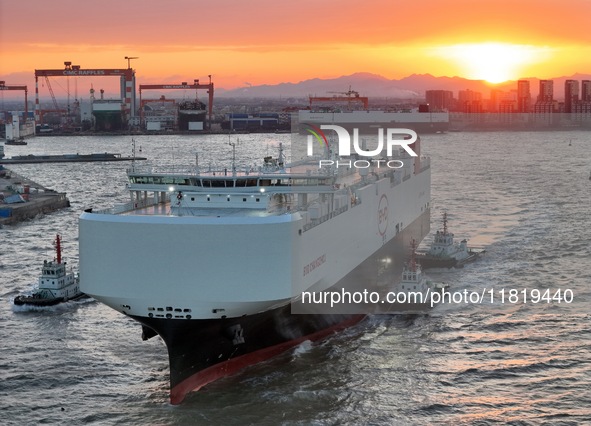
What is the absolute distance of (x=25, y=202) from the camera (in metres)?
36.8

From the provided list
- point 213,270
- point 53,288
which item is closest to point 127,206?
point 213,270

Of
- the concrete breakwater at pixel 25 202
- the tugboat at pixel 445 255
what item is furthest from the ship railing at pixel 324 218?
the concrete breakwater at pixel 25 202

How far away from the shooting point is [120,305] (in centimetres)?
1444

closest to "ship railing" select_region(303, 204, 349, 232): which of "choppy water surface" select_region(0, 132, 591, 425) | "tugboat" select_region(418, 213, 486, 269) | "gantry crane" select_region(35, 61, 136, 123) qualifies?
"choppy water surface" select_region(0, 132, 591, 425)

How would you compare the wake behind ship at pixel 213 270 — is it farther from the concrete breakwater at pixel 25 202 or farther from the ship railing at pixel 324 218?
the concrete breakwater at pixel 25 202

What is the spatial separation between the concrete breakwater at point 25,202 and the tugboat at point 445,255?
52.7 feet

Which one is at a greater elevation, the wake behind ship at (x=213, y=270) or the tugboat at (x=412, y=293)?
the wake behind ship at (x=213, y=270)

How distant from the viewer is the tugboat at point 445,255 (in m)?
23.7

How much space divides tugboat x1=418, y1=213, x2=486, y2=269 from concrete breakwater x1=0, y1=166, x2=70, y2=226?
52.7 ft

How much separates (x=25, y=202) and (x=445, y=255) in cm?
1910

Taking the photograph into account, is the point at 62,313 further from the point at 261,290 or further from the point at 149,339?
the point at 261,290

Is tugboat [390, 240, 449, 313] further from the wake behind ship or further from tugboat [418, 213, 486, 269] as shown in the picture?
tugboat [418, 213, 486, 269]

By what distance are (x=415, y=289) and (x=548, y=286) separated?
388 cm

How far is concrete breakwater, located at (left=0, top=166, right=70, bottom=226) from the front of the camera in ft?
112
